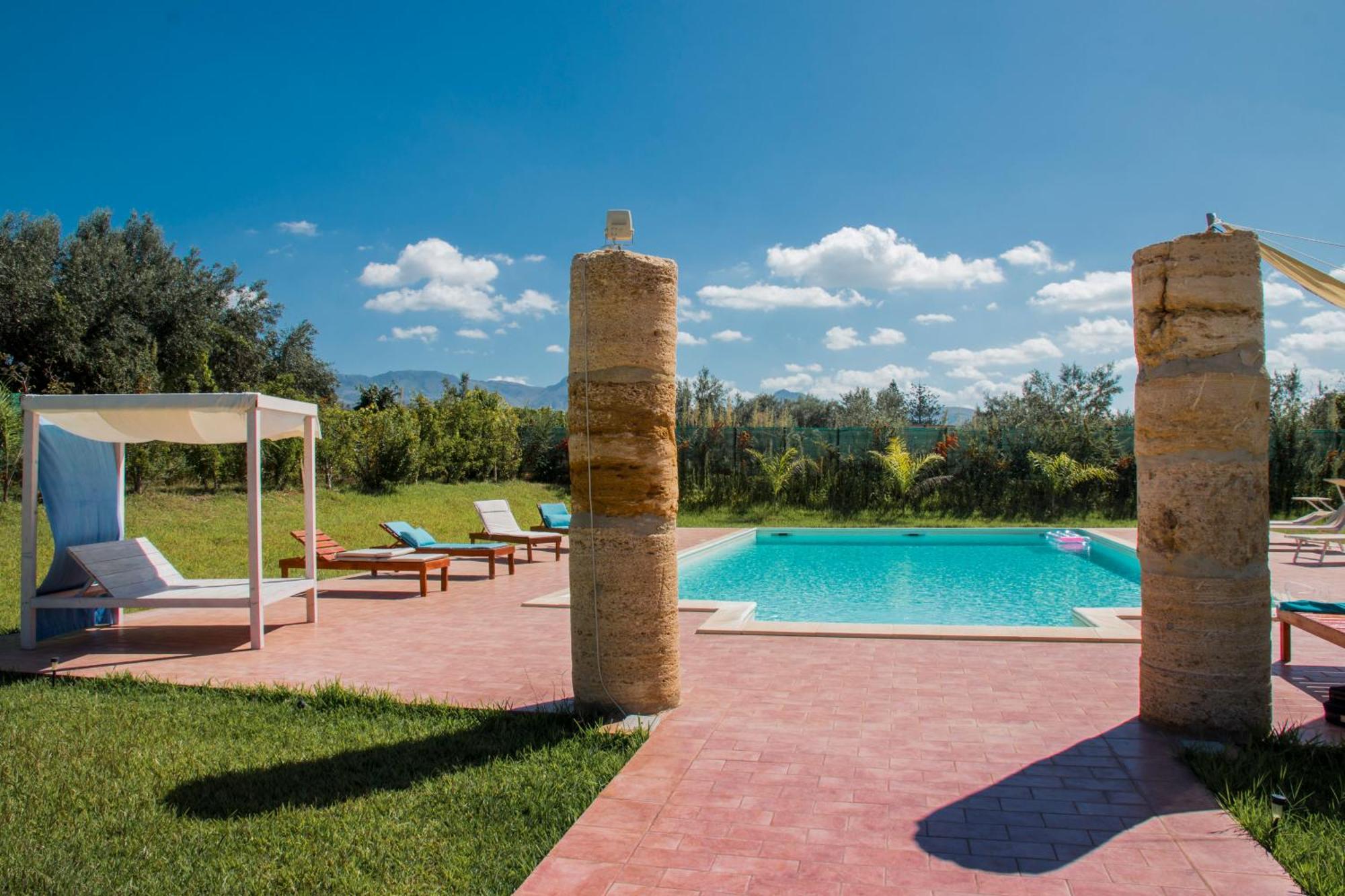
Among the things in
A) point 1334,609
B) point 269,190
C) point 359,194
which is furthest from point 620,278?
point 269,190

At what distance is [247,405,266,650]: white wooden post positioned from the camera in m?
Result: 6.91

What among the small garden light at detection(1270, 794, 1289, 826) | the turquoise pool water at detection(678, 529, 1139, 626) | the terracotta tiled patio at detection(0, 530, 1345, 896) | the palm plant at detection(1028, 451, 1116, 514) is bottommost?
the turquoise pool water at detection(678, 529, 1139, 626)

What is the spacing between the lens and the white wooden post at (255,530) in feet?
22.7

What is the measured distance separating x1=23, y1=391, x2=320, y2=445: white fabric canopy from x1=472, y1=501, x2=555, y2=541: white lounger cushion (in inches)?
181

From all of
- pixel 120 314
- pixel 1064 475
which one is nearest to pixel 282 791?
pixel 1064 475

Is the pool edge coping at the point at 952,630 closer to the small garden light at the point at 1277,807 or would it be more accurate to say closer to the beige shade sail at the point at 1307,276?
the beige shade sail at the point at 1307,276

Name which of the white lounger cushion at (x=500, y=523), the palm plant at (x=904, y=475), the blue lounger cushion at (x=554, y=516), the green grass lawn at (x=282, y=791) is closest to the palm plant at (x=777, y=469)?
the palm plant at (x=904, y=475)

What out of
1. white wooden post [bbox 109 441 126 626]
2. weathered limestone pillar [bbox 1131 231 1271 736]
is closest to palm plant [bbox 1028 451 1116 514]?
weathered limestone pillar [bbox 1131 231 1271 736]

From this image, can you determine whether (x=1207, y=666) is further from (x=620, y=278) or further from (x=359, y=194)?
(x=359, y=194)

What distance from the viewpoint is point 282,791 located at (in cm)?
389

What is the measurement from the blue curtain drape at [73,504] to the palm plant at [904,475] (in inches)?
609

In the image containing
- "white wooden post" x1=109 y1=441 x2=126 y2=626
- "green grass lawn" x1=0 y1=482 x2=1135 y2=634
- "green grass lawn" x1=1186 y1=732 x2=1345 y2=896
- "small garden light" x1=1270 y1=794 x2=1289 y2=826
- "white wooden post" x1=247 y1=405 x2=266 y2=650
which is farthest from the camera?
"green grass lawn" x1=0 y1=482 x2=1135 y2=634

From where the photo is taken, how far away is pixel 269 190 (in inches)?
696

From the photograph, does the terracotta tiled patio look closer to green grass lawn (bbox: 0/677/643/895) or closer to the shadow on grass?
green grass lawn (bbox: 0/677/643/895)
